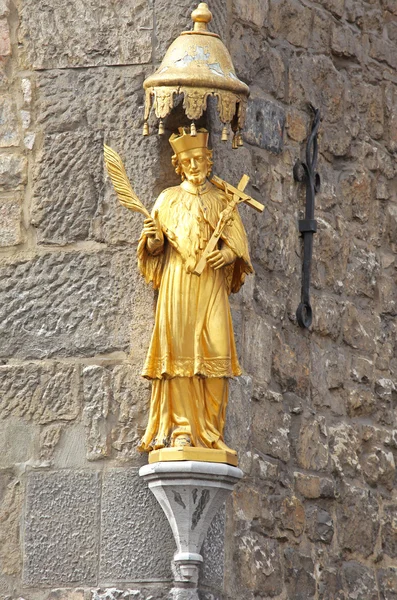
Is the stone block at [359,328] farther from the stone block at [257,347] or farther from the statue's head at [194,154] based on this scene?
the statue's head at [194,154]

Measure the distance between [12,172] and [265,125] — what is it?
1057 millimetres

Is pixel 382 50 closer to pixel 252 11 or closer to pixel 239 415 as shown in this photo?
pixel 252 11

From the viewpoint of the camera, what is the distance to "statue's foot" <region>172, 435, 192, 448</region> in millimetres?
7570

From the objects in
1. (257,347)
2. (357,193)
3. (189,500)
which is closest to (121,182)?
(257,347)

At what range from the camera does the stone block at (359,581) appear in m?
8.83

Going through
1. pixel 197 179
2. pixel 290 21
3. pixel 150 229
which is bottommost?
pixel 150 229

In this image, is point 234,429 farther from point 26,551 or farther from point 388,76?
point 388,76

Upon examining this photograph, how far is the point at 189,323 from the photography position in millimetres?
7637

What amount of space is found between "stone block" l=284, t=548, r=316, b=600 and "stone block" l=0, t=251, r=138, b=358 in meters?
1.15

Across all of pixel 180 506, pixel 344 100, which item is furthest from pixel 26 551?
pixel 344 100

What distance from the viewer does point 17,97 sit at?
8.34m

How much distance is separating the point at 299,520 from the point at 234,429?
63 centimetres

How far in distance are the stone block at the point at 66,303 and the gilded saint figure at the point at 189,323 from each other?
31cm

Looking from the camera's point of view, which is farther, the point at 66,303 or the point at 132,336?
the point at 66,303
